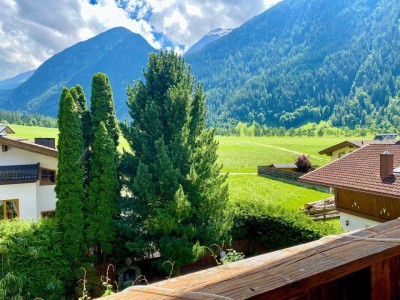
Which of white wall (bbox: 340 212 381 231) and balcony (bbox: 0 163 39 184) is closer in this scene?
white wall (bbox: 340 212 381 231)

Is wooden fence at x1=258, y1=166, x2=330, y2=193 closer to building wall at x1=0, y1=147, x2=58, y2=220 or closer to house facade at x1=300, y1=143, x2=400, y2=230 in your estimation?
house facade at x1=300, y1=143, x2=400, y2=230

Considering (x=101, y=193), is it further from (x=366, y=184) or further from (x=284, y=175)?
(x=284, y=175)

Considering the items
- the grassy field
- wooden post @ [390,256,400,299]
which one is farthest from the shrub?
the grassy field

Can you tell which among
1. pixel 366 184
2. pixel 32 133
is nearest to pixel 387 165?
pixel 366 184

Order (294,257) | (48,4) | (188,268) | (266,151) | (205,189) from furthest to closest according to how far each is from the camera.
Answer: (266,151) → (48,4) → (188,268) → (205,189) → (294,257)

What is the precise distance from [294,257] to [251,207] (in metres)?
15.6

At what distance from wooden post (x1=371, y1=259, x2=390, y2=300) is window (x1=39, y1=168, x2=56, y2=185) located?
17.6m

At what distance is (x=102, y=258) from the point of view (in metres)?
13.8

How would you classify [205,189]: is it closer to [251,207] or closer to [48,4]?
[251,207]

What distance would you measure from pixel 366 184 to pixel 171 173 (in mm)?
8504

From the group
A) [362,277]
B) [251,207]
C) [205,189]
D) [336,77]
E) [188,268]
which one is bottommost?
[188,268]

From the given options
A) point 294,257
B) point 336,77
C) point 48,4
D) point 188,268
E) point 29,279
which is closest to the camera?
point 294,257

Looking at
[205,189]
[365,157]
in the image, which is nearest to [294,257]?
[205,189]

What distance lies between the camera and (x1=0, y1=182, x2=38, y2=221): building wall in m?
15.7
